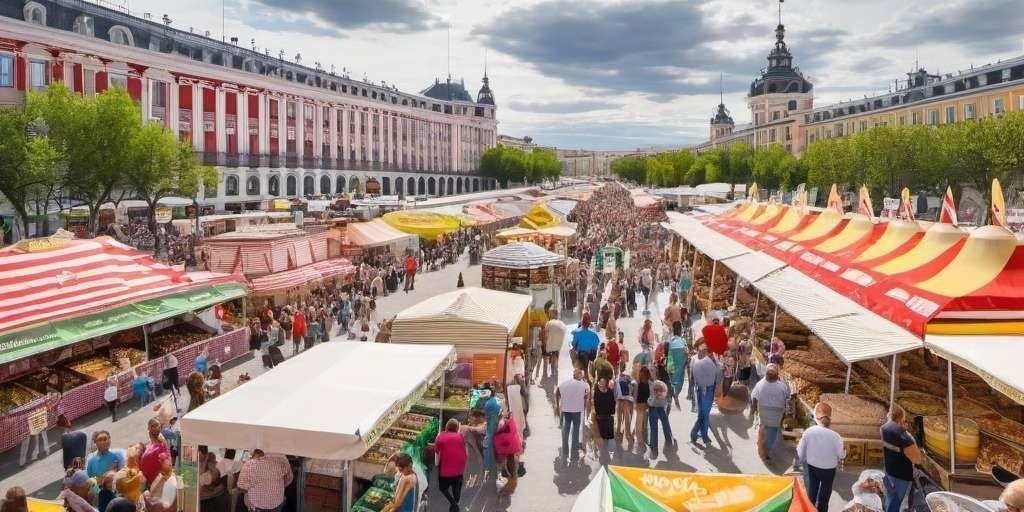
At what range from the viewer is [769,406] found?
873cm

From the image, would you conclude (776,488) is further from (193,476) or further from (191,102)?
(191,102)

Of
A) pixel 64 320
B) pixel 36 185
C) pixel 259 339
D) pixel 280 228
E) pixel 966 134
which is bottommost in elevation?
pixel 259 339

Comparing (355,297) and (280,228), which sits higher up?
(280,228)

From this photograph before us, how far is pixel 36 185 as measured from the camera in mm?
27578

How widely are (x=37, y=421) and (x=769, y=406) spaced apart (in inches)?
412

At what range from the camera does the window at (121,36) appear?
44656 millimetres

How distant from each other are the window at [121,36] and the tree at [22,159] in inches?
780

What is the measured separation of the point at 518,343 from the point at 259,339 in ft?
25.7

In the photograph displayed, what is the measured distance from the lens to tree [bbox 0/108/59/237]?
25.8 metres

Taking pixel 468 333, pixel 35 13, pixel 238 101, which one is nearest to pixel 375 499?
pixel 468 333

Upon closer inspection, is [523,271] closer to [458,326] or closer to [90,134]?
[458,326]

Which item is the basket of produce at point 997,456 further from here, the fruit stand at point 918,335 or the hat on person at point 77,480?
the hat on person at point 77,480

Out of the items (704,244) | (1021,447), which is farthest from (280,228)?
(1021,447)

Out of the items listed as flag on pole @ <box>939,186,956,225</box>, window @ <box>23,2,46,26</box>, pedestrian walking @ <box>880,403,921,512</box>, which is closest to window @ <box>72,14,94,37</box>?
window @ <box>23,2,46,26</box>
